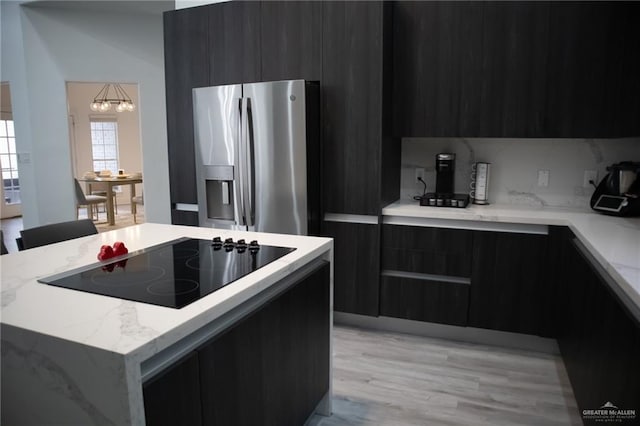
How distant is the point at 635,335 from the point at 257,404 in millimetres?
1283

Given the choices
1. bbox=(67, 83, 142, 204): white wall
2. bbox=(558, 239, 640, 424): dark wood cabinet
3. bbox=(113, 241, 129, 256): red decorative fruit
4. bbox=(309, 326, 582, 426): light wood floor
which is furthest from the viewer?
bbox=(67, 83, 142, 204): white wall

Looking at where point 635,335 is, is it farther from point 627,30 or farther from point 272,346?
point 627,30

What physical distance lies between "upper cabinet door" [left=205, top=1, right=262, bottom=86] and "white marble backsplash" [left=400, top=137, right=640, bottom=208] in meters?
1.33

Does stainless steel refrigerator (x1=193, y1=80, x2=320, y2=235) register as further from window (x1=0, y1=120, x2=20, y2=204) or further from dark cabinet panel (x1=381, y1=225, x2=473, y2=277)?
window (x1=0, y1=120, x2=20, y2=204)

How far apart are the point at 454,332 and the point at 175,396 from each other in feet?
7.92

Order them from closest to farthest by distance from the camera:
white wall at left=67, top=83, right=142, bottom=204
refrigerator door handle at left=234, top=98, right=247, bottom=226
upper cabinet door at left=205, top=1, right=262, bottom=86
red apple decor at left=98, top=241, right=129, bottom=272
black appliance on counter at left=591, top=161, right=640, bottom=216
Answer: red apple decor at left=98, top=241, right=129, bottom=272, black appliance on counter at left=591, top=161, right=640, bottom=216, refrigerator door handle at left=234, top=98, right=247, bottom=226, upper cabinet door at left=205, top=1, right=262, bottom=86, white wall at left=67, top=83, right=142, bottom=204

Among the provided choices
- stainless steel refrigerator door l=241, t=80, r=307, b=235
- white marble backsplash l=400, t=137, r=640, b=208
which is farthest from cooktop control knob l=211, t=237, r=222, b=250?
white marble backsplash l=400, t=137, r=640, b=208

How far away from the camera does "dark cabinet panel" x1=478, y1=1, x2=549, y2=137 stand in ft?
9.56

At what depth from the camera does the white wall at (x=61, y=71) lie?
5148 mm

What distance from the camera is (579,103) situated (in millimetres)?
2871

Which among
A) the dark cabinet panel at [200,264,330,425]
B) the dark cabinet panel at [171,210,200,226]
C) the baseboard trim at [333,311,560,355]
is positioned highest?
the dark cabinet panel at [171,210,200,226]

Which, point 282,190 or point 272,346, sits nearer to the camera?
point 272,346

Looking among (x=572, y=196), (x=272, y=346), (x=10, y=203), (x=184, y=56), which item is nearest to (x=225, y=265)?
(x=272, y=346)

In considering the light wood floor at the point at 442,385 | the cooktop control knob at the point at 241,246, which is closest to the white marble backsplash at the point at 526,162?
the light wood floor at the point at 442,385
